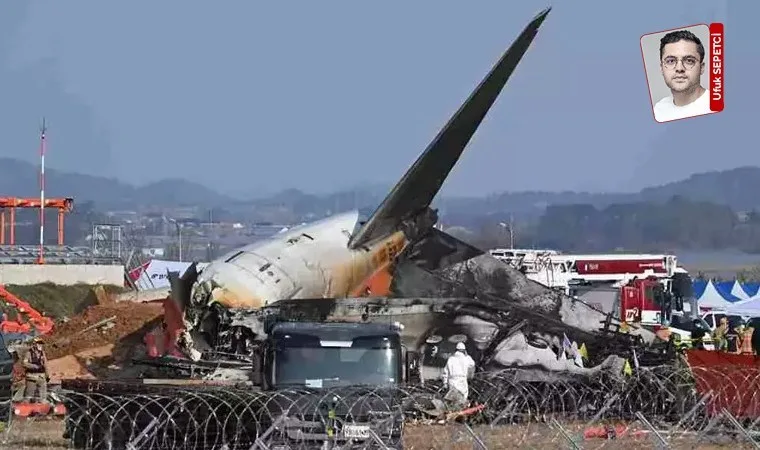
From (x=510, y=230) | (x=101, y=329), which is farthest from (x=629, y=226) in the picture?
(x=101, y=329)

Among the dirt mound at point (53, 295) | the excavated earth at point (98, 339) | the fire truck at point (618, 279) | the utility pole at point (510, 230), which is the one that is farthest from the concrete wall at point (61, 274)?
the utility pole at point (510, 230)

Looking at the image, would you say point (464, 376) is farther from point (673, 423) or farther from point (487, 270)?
point (487, 270)

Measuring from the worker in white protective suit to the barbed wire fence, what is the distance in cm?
24

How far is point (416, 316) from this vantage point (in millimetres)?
26172

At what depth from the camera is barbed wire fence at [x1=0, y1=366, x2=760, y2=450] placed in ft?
49.0

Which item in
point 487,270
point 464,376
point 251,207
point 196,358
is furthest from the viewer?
point 251,207

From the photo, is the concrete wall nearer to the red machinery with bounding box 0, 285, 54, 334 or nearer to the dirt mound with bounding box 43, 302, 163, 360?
the red machinery with bounding box 0, 285, 54, 334

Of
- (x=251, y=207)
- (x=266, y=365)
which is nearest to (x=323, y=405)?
(x=266, y=365)

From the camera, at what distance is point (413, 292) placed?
3294cm

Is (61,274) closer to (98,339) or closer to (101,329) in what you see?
(101,329)

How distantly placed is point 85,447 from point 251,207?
12674 cm

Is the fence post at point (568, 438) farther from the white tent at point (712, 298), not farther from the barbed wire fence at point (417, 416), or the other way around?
the white tent at point (712, 298)

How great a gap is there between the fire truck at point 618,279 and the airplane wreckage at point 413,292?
13.6 metres

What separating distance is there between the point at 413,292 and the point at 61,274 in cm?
3053
